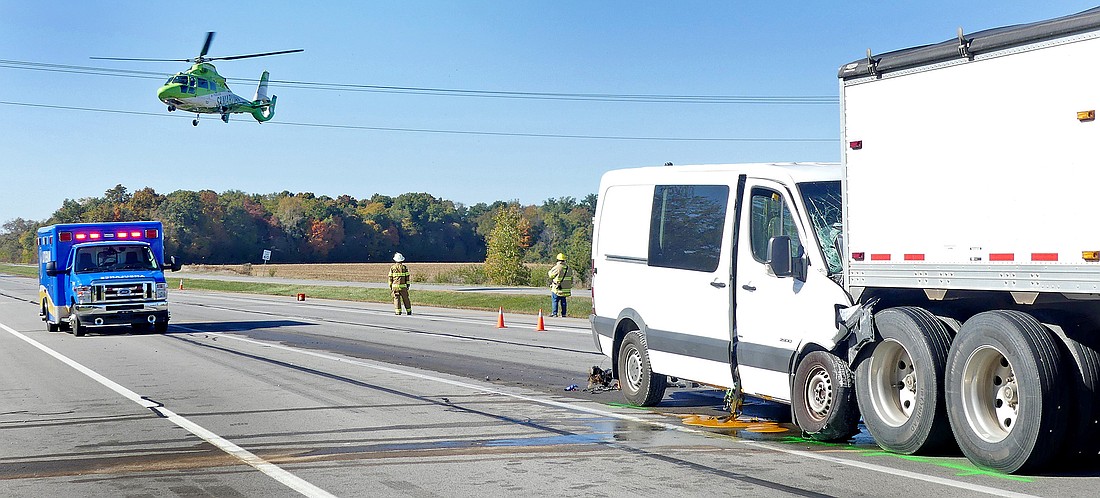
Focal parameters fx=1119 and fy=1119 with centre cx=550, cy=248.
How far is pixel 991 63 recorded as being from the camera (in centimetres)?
763

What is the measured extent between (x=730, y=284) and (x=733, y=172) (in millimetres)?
1071

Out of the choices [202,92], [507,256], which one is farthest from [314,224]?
[202,92]

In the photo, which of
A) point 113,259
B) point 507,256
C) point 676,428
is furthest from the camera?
point 507,256

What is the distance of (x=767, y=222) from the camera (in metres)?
9.89

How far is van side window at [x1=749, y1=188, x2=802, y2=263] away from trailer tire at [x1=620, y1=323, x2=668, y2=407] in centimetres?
215

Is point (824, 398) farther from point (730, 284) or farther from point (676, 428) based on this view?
point (676, 428)

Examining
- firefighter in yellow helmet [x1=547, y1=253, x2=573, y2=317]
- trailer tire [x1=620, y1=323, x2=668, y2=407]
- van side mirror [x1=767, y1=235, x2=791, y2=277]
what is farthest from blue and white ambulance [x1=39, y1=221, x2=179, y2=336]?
van side mirror [x1=767, y1=235, x2=791, y2=277]

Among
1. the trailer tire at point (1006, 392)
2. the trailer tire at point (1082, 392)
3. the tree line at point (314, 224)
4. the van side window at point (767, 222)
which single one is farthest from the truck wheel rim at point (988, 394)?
the tree line at point (314, 224)

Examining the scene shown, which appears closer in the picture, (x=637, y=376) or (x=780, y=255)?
(x=780, y=255)

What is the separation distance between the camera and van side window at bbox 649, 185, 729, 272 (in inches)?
409

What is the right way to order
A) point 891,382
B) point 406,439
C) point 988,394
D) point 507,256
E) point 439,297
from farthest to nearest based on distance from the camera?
1. point 507,256
2. point 439,297
3. point 406,439
4. point 891,382
5. point 988,394

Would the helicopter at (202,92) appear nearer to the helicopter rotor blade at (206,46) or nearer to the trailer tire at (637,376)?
the helicopter rotor blade at (206,46)

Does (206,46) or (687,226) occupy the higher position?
(206,46)

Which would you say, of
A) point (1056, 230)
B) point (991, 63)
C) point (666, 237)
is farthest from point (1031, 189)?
point (666, 237)
